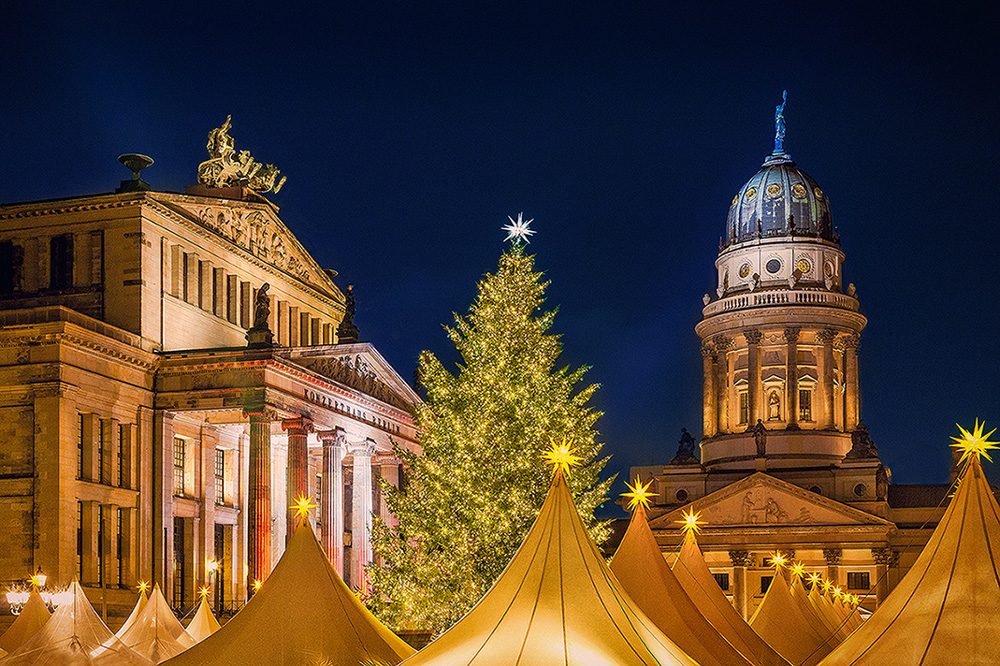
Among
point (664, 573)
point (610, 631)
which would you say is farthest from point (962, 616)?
point (664, 573)

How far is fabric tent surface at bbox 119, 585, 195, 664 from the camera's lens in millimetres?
36344

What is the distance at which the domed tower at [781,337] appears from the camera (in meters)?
95.1

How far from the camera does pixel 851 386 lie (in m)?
97.1

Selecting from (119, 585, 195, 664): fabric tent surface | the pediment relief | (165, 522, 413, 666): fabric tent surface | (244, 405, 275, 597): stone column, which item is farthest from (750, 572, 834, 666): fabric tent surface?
the pediment relief

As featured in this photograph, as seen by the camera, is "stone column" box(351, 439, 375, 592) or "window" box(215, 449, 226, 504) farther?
"stone column" box(351, 439, 375, 592)

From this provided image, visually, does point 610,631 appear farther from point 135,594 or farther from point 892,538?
point 892,538

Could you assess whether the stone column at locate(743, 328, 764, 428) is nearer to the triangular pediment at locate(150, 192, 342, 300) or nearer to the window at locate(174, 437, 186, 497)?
the triangular pediment at locate(150, 192, 342, 300)

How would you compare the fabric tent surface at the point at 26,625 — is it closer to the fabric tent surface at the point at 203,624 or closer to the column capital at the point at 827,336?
the fabric tent surface at the point at 203,624

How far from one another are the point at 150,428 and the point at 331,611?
29.5m

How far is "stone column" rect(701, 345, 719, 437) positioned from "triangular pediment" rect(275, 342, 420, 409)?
121 ft

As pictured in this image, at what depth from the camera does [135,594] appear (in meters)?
51.9

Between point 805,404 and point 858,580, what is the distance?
1287cm

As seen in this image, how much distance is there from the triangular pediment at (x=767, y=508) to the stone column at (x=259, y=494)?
41595 mm

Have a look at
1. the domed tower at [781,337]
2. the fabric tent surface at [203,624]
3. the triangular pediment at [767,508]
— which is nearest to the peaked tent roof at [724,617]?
the fabric tent surface at [203,624]
